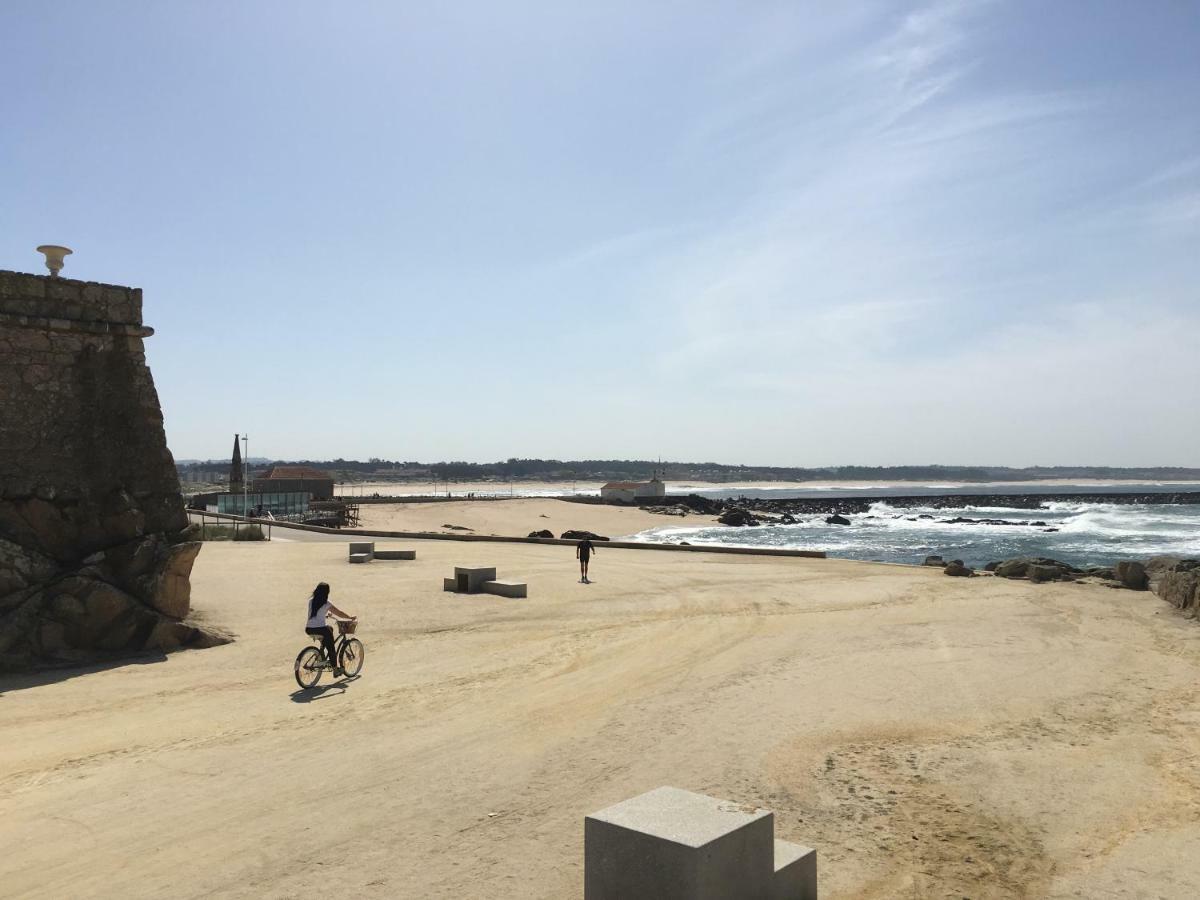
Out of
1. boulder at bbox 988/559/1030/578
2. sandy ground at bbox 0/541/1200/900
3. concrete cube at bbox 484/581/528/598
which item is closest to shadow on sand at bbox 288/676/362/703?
sandy ground at bbox 0/541/1200/900

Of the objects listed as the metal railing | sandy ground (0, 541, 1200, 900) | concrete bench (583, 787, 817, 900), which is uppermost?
the metal railing

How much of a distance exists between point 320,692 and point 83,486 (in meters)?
5.73

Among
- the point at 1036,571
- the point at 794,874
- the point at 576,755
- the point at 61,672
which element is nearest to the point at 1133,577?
the point at 1036,571

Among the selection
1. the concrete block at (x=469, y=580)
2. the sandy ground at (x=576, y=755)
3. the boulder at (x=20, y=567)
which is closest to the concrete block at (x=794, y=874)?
the sandy ground at (x=576, y=755)

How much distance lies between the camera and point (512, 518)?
6119 centimetres

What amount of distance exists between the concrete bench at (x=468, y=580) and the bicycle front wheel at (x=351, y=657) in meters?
7.30

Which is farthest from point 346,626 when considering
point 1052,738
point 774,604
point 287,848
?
point 774,604

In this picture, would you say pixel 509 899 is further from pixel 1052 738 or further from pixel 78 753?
pixel 1052 738

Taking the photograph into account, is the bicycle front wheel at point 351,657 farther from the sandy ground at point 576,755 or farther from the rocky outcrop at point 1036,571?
the rocky outcrop at point 1036,571

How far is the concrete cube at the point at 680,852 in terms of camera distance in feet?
14.1

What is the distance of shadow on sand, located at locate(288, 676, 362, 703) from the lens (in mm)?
10336

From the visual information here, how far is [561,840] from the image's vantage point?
6.26 meters

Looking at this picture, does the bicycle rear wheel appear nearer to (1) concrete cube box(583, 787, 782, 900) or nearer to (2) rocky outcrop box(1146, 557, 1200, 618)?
(1) concrete cube box(583, 787, 782, 900)

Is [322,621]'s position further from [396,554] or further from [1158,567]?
[1158,567]
